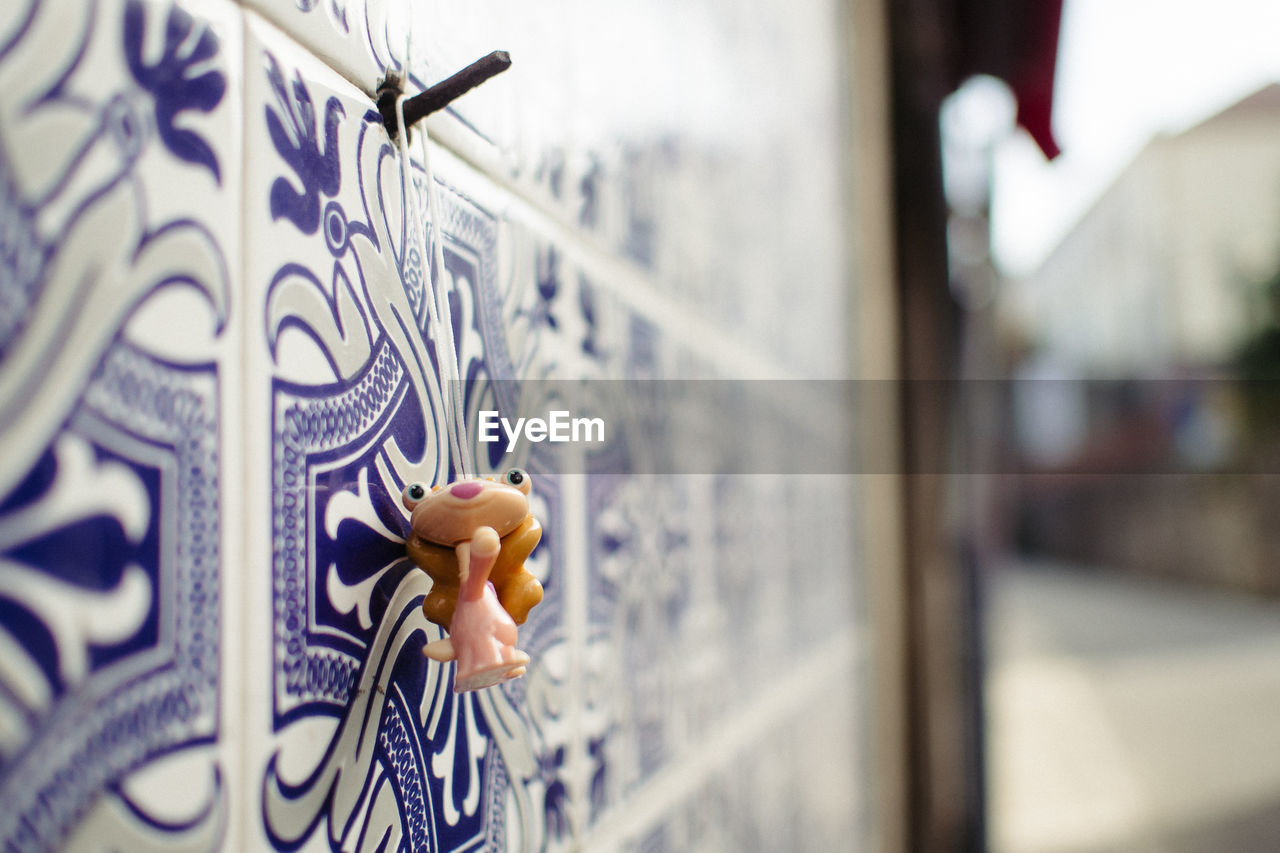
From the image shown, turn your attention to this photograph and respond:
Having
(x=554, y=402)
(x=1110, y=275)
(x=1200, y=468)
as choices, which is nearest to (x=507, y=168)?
(x=554, y=402)

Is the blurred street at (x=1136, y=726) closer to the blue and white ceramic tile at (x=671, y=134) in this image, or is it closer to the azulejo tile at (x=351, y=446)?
the blue and white ceramic tile at (x=671, y=134)

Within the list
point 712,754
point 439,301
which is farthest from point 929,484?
point 439,301

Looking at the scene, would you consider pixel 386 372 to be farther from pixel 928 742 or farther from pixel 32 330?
pixel 928 742

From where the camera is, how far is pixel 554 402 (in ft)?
0.73

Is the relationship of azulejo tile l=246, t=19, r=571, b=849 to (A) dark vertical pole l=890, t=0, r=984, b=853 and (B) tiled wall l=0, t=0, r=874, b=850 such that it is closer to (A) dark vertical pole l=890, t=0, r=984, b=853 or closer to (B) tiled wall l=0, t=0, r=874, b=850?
(B) tiled wall l=0, t=0, r=874, b=850

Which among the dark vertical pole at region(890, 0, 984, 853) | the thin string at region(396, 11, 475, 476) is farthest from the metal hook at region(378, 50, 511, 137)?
the dark vertical pole at region(890, 0, 984, 853)

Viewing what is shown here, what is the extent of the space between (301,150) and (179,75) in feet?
0.07

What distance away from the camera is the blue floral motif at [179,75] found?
102mm

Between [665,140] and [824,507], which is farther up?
[665,140]

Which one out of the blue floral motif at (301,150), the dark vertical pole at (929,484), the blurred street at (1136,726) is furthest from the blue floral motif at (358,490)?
the blurred street at (1136,726)

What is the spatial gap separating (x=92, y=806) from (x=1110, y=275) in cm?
679

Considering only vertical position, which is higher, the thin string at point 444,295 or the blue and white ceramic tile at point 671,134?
the blue and white ceramic tile at point 671,134

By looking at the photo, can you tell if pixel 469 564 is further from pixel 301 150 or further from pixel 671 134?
pixel 671 134

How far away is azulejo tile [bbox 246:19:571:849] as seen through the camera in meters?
0.12
